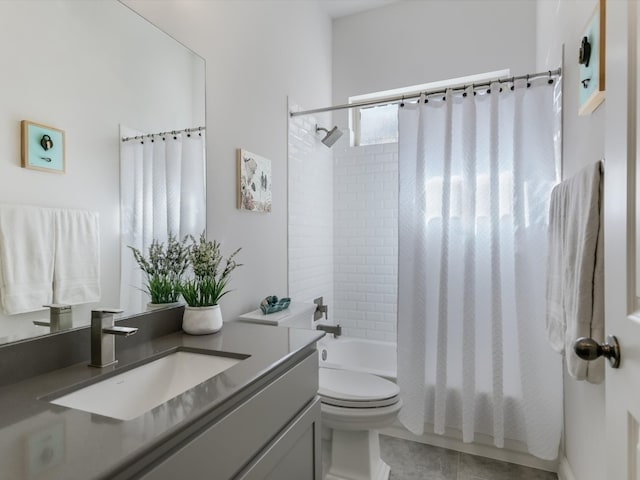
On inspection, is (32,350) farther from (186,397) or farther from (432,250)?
(432,250)

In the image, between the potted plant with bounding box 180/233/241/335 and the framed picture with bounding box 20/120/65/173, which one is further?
the potted plant with bounding box 180/233/241/335

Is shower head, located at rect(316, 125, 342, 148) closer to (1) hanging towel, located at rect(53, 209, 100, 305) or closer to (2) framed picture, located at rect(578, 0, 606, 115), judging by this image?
(2) framed picture, located at rect(578, 0, 606, 115)

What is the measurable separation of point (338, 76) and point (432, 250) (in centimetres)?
177

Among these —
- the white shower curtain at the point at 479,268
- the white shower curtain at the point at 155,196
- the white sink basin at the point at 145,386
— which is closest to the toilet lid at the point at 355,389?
the white shower curtain at the point at 479,268

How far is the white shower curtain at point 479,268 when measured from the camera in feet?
6.27

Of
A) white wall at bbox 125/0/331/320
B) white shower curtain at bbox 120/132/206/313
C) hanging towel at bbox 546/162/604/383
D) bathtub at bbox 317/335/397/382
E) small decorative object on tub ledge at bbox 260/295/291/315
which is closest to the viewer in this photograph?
hanging towel at bbox 546/162/604/383

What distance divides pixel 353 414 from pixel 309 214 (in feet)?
4.63

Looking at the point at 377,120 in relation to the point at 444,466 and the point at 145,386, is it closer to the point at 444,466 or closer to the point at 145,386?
the point at 444,466

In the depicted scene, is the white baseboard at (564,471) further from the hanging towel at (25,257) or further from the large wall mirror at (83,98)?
the hanging towel at (25,257)

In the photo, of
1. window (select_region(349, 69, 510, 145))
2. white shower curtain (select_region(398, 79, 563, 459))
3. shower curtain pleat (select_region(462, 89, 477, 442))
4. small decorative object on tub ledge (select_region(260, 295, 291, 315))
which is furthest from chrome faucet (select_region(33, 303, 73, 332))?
window (select_region(349, 69, 510, 145))

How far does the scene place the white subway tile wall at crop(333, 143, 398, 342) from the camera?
2957 millimetres

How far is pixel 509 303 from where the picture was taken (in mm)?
1976

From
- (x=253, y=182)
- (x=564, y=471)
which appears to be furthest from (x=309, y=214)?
(x=564, y=471)

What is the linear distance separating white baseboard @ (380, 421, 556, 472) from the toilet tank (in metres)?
0.91
